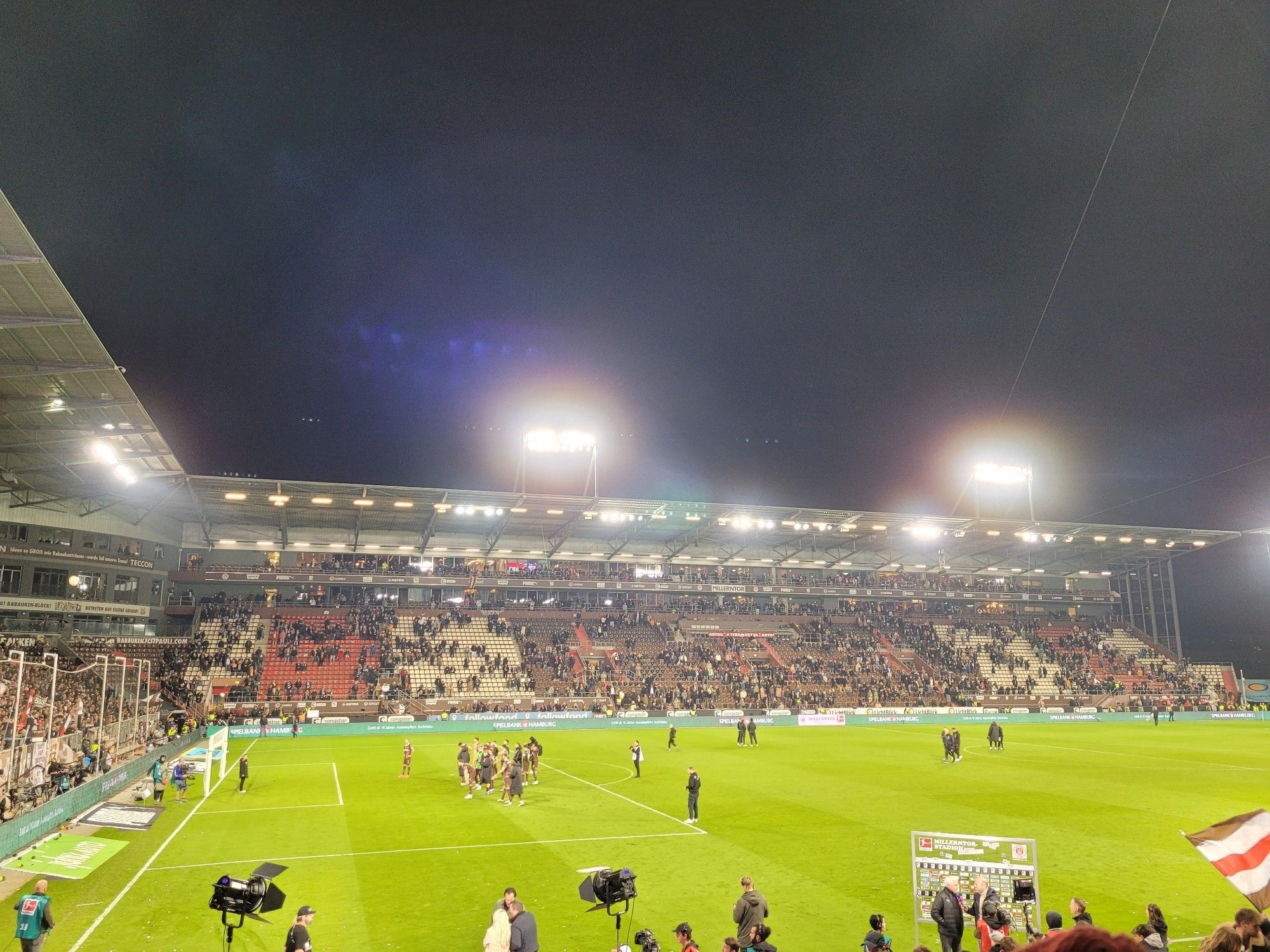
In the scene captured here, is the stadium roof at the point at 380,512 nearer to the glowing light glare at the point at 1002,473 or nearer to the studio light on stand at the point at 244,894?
the glowing light glare at the point at 1002,473

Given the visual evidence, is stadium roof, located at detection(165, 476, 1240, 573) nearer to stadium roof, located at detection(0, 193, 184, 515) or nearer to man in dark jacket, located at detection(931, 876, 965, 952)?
stadium roof, located at detection(0, 193, 184, 515)

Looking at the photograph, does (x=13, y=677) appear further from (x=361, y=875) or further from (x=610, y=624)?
(x=610, y=624)

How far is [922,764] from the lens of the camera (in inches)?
1444

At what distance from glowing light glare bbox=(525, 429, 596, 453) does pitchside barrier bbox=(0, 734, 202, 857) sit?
115 feet

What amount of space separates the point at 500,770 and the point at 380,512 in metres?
32.5

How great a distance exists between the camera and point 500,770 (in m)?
32.4

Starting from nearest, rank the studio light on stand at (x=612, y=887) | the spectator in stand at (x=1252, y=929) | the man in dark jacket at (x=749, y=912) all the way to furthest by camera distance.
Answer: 1. the spectator in stand at (x=1252, y=929)
2. the studio light on stand at (x=612, y=887)
3. the man in dark jacket at (x=749, y=912)

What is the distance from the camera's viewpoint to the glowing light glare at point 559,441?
65125 mm

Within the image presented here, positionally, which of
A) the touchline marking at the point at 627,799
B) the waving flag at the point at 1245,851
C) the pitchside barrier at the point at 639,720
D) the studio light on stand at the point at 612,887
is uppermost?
the waving flag at the point at 1245,851

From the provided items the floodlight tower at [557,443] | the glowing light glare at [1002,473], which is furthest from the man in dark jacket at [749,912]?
the glowing light glare at [1002,473]

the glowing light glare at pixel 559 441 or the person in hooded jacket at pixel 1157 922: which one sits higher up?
the glowing light glare at pixel 559 441

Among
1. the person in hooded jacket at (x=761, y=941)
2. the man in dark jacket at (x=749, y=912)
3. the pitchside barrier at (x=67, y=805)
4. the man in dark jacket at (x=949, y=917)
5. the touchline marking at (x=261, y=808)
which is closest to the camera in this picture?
the person in hooded jacket at (x=761, y=941)

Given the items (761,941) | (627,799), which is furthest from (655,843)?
(761,941)

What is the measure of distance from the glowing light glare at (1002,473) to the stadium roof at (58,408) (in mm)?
64659
